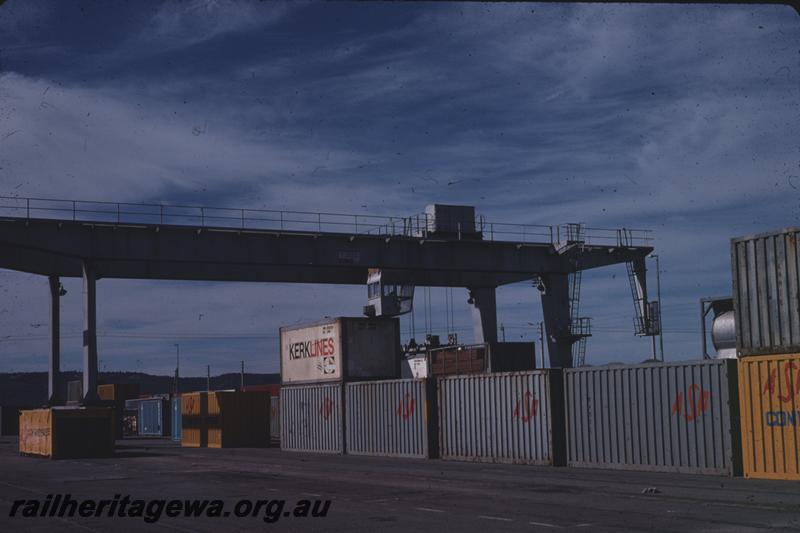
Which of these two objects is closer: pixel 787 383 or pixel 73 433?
pixel 787 383

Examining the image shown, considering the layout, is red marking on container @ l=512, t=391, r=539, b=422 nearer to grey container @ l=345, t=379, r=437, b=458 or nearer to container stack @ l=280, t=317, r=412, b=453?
grey container @ l=345, t=379, r=437, b=458

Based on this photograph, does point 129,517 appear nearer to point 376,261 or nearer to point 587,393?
point 587,393

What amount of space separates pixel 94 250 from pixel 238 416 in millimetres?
12926

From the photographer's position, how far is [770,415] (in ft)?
70.6

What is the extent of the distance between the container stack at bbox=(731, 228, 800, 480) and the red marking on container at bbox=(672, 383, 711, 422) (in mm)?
1015

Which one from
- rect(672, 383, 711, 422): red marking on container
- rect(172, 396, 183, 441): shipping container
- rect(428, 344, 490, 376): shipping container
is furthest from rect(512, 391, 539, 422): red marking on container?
rect(172, 396, 183, 441): shipping container

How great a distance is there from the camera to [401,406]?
34.6 metres

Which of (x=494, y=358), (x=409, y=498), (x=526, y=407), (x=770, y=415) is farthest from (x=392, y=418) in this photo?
(x=409, y=498)

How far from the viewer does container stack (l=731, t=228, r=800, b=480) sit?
69.2ft

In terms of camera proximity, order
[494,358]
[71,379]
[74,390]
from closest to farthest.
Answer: [494,358], [74,390], [71,379]

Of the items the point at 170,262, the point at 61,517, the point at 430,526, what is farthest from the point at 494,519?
the point at 170,262

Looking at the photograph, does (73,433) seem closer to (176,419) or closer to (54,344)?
(54,344)

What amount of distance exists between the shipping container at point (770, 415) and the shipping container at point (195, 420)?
33471mm

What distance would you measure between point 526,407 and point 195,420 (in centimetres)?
2805
